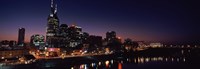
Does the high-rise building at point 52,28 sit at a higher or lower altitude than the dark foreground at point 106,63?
higher

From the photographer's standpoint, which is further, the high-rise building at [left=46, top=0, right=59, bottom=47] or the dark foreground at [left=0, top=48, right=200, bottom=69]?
the high-rise building at [left=46, top=0, right=59, bottom=47]

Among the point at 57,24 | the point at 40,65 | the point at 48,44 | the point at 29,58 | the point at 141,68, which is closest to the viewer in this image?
the point at 40,65

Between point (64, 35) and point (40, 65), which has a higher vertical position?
point (64, 35)

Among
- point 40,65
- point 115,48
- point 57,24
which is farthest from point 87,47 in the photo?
point 40,65

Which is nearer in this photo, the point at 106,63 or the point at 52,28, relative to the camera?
the point at 106,63

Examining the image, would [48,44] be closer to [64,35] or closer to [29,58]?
[64,35]

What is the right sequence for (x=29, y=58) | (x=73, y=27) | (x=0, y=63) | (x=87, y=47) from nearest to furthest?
1. (x=0, y=63)
2. (x=29, y=58)
3. (x=87, y=47)
4. (x=73, y=27)

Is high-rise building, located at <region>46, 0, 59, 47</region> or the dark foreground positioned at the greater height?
high-rise building, located at <region>46, 0, 59, 47</region>

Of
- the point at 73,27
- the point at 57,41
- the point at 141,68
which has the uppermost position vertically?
the point at 73,27

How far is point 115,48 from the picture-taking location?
15488cm

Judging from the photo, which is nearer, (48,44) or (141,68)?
(141,68)

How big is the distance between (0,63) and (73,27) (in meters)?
128

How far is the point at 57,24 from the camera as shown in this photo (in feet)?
533

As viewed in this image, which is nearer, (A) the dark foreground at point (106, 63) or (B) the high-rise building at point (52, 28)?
(A) the dark foreground at point (106, 63)
